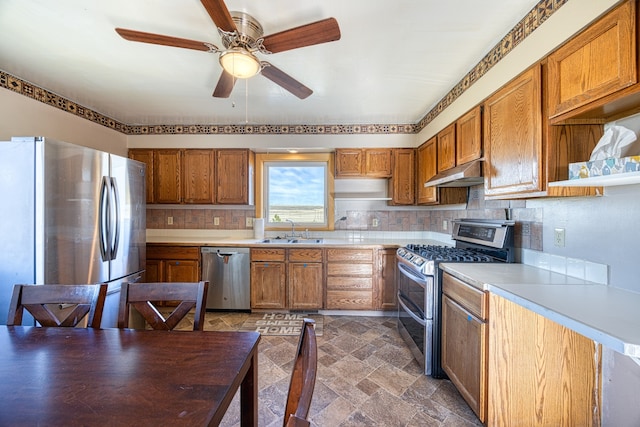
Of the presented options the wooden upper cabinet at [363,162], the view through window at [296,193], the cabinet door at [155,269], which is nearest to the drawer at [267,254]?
the view through window at [296,193]

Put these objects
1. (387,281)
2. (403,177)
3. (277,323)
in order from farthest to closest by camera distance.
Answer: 1. (403,177)
2. (387,281)
3. (277,323)

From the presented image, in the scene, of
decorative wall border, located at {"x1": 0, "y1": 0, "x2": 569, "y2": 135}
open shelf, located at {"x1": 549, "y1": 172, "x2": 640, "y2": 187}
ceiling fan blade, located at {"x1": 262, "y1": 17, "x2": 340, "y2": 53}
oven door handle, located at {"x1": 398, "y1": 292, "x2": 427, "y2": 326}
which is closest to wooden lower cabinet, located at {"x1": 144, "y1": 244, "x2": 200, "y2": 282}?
decorative wall border, located at {"x1": 0, "y1": 0, "x2": 569, "y2": 135}

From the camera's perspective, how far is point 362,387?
1845 millimetres

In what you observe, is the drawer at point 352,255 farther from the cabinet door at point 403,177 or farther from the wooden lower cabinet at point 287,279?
the cabinet door at point 403,177

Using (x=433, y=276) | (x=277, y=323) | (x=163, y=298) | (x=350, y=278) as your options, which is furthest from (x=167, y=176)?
(x=433, y=276)

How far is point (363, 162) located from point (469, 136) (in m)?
1.43

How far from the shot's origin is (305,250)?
3.03 m

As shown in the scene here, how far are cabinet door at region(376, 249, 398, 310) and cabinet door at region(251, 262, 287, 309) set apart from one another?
3.76 feet

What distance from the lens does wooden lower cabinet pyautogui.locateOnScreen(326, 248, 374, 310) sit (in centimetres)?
301

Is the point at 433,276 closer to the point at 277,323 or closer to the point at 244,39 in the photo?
the point at 277,323

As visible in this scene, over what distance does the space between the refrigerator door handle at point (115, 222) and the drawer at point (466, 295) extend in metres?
2.74

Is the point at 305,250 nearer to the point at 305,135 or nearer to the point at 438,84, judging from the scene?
the point at 305,135

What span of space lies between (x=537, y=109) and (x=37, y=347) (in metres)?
2.51

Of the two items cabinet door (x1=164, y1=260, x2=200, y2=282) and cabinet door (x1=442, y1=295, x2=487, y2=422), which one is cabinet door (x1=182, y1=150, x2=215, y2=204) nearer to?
cabinet door (x1=164, y1=260, x2=200, y2=282)
